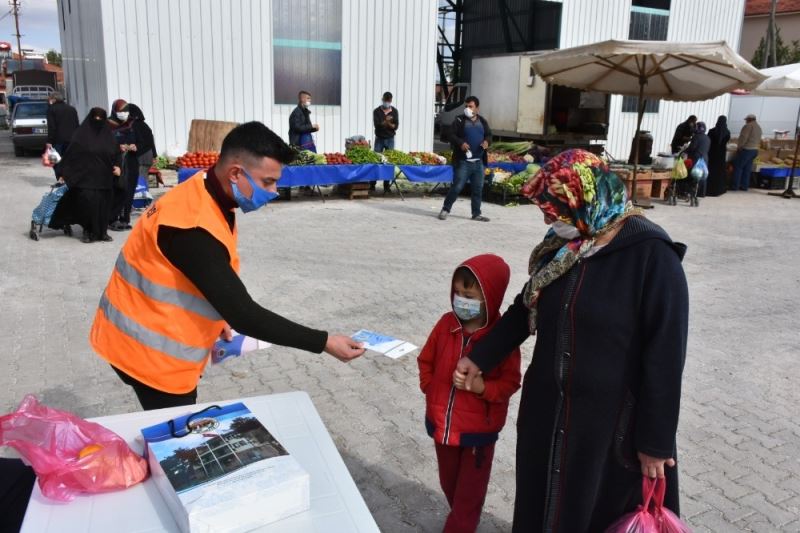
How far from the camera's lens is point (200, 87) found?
13406 millimetres

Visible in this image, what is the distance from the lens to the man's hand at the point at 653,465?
2080 mm

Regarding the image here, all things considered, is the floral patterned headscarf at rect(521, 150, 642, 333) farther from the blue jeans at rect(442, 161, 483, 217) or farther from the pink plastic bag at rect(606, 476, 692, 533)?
the blue jeans at rect(442, 161, 483, 217)

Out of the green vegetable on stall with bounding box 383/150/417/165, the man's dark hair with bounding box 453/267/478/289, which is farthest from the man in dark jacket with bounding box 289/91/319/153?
the man's dark hair with bounding box 453/267/478/289

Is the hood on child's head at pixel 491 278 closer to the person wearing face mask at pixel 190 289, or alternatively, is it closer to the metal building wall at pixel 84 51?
the person wearing face mask at pixel 190 289

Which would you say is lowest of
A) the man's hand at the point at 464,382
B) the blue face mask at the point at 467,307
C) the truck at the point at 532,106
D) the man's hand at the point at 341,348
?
the man's hand at the point at 464,382

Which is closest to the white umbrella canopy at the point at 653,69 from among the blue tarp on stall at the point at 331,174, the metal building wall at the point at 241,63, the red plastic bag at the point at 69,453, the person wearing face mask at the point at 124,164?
the blue tarp on stall at the point at 331,174

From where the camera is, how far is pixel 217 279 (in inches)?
82.8

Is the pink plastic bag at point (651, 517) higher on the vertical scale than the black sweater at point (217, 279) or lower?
lower

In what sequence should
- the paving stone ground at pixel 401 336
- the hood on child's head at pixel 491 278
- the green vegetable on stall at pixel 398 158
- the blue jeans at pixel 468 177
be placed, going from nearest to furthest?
1. the hood on child's head at pixel 491 278
2. the paving stone ground at pixel 401 336
3. the blue jeans at pixel 468 177
4. the green vegetable on stall at pixel 398 158

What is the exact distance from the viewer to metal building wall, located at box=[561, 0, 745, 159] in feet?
59.3

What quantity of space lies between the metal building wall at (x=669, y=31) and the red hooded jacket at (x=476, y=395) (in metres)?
17.3

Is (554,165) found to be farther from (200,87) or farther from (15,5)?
(15,5)

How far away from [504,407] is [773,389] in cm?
311

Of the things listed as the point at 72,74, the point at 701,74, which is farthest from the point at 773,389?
the point at 72,74
